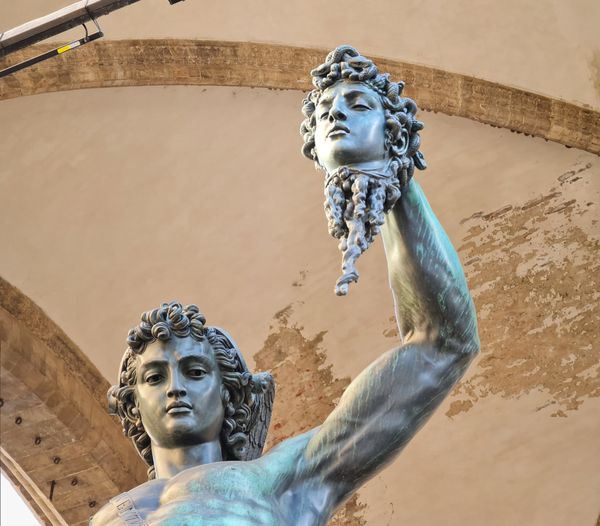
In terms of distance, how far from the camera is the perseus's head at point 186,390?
8.64 feet

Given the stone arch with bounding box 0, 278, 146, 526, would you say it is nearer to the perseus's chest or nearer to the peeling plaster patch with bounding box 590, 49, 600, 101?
the peeling plaster patch with bounding box 590, 49, 600, 101

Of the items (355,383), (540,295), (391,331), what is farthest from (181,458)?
(540,295)

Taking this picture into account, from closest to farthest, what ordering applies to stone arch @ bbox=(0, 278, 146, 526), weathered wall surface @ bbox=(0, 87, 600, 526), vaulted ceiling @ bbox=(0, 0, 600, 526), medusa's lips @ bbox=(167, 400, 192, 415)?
medusa's lips @ bbox=(167, 400, 192, 415), vaulted ceiling @ bbox=(0, 0, 600, 526), weathered wall surface @ bbox=(0, 87, 600, 526), stone arch @ bbox=(0, 278, 146, 526)

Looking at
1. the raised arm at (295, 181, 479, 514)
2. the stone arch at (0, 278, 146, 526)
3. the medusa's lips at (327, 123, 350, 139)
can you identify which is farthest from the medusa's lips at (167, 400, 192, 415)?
the stone arch at (0, 278, 146, 526)

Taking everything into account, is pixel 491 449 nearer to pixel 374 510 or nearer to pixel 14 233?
pixel 374 510

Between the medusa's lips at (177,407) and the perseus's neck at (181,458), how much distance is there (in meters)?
0.06

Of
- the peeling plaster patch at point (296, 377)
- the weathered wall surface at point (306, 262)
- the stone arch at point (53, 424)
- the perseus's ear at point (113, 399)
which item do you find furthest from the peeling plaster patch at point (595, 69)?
the perseus's ear at point (113, 399)

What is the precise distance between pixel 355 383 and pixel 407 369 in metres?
0.10

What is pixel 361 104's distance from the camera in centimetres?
249

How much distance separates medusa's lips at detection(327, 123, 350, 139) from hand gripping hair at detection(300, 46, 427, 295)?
63 mm

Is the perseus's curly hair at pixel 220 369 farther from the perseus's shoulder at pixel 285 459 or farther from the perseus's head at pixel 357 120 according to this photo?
the perseus's head at pixel 357 120

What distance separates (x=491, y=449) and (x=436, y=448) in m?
0.34

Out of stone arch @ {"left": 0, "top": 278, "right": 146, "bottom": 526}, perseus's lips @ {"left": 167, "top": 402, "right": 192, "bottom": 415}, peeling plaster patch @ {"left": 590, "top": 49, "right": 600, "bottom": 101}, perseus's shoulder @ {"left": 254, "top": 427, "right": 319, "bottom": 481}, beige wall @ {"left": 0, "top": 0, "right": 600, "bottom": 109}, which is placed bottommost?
perseus's shoulder @ {"left": 254, "top": 427, "right": 319, "bottom": 481}

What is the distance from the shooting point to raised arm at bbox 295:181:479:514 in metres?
2.48
